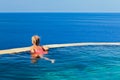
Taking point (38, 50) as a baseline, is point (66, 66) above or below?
below

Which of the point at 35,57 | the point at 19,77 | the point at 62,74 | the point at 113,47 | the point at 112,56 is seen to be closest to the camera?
the point at 19,77

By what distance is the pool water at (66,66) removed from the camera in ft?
30.6

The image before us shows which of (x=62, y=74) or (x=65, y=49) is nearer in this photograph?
(x=62, y=74)

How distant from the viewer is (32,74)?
934 cm

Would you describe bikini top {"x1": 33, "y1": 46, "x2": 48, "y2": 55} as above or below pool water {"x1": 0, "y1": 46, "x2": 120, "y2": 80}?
above

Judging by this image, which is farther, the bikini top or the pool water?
the bikini top

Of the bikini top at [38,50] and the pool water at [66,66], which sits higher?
the bikini top at [38,50]

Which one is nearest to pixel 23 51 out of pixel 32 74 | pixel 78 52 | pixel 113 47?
pixel 78 52

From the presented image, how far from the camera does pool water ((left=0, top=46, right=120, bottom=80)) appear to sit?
9.33 m

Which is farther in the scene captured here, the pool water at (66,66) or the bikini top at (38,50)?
the bikini top at (38,50)

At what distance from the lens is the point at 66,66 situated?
10.6 metres

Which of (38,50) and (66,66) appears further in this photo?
(66,66)

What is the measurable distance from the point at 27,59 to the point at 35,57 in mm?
752

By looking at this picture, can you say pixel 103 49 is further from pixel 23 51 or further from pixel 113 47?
pixel 23 51
